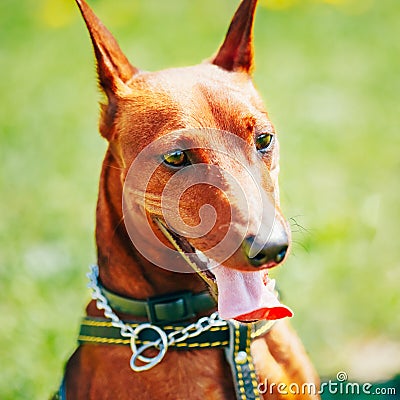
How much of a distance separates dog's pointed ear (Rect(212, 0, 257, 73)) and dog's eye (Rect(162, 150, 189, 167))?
519 mm

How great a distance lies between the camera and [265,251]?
2137 millimetres

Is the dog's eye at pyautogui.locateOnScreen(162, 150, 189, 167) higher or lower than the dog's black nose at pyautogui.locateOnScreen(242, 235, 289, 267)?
higher

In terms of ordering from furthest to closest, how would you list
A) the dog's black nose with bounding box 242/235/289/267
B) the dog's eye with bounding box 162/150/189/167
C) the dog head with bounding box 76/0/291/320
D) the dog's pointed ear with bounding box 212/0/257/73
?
1. the dog's pointed ear with bounding box 212/0/257/73
2. the dog's eye with bounding box 162/150/189/167
3. the dog head with bounding box 76/0/291/320
4. the dog's black nose with bounding box 242/235/289/267

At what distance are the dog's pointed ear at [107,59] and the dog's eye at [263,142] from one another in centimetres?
55

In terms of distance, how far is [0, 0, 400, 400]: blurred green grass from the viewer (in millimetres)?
4008

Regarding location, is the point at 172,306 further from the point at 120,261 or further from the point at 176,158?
the point at 176,158

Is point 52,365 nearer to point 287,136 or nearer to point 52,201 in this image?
point 52,201

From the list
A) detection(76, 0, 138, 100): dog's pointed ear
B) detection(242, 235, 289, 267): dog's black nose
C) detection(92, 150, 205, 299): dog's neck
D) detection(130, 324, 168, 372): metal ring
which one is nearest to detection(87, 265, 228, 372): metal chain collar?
detection(130, 324, 168, 372): metal ring

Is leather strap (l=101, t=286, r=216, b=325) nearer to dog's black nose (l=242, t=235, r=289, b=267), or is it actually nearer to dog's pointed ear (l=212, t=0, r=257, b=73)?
dog's black nose (l=242, t=235, r=289, b=267)

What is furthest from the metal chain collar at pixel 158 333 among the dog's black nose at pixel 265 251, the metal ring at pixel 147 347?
the dog's black nose at pixel 265 251

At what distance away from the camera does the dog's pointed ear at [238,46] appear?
8.96 ft

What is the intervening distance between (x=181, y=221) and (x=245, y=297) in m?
0.32

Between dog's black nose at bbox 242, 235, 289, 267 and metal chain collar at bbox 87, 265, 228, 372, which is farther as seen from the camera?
metal chain collar at bbox 87, 265, 228, 372

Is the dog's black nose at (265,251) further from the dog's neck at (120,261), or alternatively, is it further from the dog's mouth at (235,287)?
the dog's neck at (120,261)
